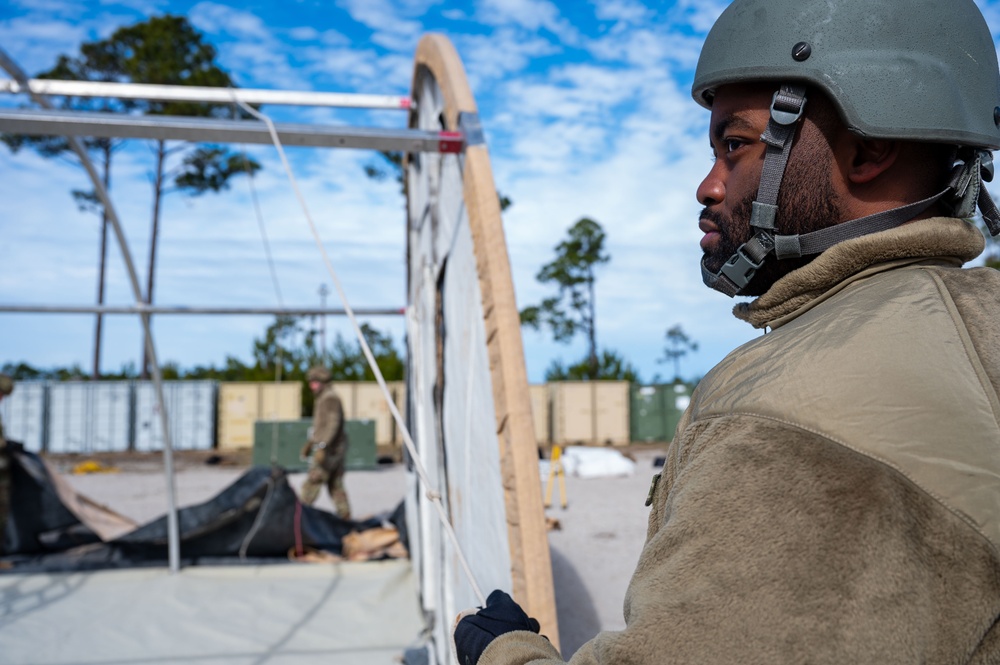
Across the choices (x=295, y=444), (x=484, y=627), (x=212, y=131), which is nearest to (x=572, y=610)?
(x=212, y=131)

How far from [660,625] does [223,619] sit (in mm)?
5408

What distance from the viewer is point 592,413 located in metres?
23.7

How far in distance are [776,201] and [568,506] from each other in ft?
35.3

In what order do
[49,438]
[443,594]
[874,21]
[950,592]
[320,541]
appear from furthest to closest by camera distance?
[49,438] < [320,541] < [443,594] < [874,21] < [950,592]

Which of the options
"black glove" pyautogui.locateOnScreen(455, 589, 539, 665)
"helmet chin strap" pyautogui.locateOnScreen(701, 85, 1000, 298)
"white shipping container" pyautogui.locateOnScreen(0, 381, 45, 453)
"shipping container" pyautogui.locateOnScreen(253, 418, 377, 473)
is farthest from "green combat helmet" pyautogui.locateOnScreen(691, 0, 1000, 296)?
"white shipping container" pyautogui.locateOnScreen(0, 381, 45, 453)

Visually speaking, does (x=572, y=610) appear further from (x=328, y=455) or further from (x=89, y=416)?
(x=89, y=416)

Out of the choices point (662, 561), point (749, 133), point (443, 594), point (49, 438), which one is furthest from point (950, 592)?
point (49, 438)

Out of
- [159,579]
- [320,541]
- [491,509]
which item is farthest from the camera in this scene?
[320,541]

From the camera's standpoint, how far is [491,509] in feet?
10.4

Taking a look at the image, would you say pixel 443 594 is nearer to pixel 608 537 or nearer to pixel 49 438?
pixel 608 537

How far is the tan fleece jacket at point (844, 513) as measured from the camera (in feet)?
2.73

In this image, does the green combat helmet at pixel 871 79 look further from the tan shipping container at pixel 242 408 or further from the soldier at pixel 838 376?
the tan shipping container at pixel 242 408

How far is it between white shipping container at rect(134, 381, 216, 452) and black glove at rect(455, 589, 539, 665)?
2285cm

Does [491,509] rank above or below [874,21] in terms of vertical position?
below
